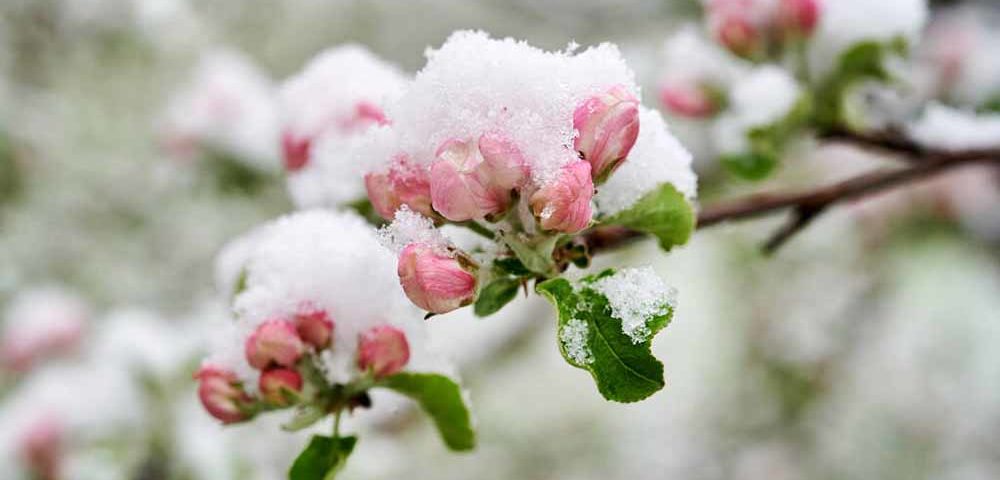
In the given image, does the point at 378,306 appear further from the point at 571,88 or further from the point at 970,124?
the point at 970,124

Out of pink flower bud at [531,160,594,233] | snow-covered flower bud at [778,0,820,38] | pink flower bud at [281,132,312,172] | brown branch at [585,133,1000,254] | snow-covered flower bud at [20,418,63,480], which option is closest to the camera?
pink flower bud at [531,160,594,233]

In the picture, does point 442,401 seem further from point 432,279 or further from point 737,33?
point 737,33

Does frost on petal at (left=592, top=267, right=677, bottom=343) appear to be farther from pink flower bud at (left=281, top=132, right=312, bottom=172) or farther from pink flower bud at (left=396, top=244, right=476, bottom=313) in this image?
pink flower bud at (left=281, top=132, right=312, bottom=172)

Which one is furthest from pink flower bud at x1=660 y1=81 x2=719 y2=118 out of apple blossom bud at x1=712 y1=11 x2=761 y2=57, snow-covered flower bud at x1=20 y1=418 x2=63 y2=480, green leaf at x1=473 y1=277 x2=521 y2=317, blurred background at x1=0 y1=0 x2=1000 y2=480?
snow-covered flower bud at x1=20 y1=418 x2=63 y2=480

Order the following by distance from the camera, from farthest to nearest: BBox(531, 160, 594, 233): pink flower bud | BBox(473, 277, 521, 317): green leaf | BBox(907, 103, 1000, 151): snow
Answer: BBox(907, 103, 1000, 151): snow → BBox(473, 277, 521, 317): green leaf → BBox(531, 160, 594, 233): pink flower bud

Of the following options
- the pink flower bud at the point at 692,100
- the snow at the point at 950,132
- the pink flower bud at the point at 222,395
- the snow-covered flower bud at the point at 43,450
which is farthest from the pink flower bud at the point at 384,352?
the snow-covered flower bud at the point at 43,450

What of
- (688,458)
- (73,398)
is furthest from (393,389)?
(688,458)

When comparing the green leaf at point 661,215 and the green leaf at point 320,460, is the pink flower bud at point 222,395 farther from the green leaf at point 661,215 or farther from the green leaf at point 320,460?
the green leaf at point 661,215
